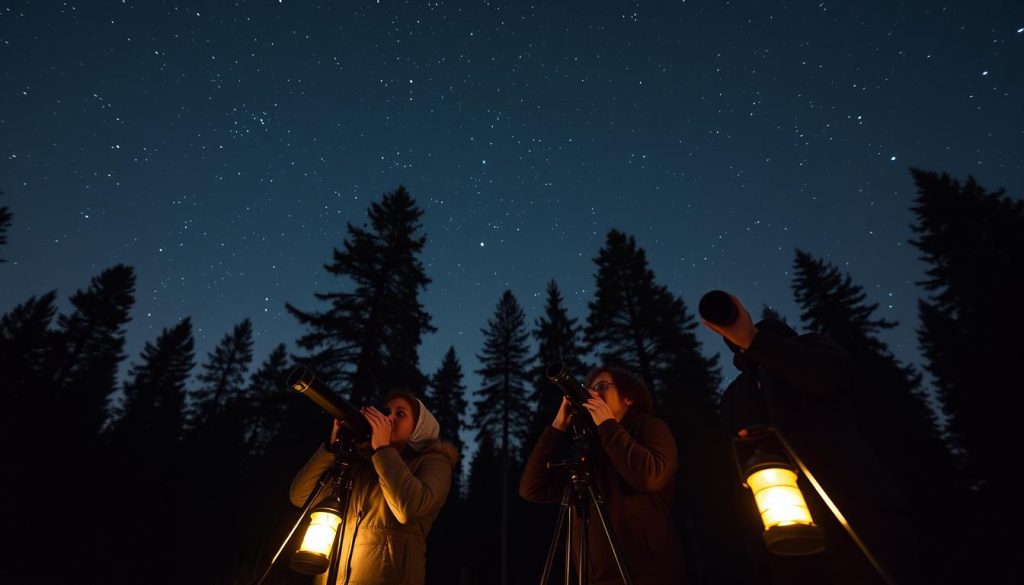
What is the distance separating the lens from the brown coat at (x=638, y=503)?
8.21 ft

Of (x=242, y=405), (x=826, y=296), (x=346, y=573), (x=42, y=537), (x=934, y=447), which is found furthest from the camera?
(x=242, y=405)

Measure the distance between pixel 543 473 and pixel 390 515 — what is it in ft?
3.63

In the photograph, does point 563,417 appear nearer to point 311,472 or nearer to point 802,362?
point 802,362

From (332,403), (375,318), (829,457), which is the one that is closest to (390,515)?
→ (332,403)

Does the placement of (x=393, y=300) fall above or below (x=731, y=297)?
above

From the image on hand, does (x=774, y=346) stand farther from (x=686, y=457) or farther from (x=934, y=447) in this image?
(x=934, y=447)

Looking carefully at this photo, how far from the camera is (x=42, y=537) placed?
712 inches

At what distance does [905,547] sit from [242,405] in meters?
41.4

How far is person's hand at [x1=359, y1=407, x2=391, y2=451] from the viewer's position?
9.79ft

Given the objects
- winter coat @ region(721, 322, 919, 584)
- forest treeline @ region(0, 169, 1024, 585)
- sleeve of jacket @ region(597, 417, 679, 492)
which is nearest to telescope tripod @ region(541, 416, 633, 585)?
sleeve of jacket @ region(597, 417, 679, 492)

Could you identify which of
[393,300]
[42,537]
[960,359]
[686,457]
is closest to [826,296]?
[960,359]

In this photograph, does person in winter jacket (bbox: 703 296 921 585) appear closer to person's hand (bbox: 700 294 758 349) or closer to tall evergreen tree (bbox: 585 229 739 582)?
person's hand (bbox: 700 294 758 349)

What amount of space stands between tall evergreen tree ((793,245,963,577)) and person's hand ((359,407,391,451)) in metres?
17.2

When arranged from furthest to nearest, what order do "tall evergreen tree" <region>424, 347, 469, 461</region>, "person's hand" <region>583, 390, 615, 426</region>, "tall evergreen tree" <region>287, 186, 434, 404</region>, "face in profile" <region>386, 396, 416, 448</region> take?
"tall evergreen tree" <region>424, 347, 469, 461</region>
"tall evergreen tree" <region>287, 186, 434, 404</region>
"face in profile" <region>386, 396, 416, 448</region>
"person's hand" <region>583, 390, 615, 426</region>
